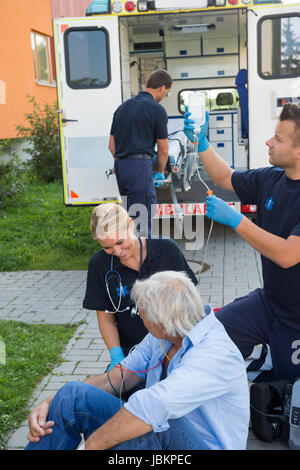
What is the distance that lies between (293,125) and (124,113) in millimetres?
3220

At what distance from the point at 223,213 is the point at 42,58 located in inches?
619

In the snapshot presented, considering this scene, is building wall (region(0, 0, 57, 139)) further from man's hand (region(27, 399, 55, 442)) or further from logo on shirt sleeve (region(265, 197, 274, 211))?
man's hand (region(27, 399, 55, 442))

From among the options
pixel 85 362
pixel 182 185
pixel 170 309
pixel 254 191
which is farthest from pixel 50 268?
pixel 170 309

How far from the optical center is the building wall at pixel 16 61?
46.3 ft

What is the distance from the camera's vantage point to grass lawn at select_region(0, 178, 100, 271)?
7.30 meters

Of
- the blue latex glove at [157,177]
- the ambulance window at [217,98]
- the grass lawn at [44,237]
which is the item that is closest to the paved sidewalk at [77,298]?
the grass lawn at [44,237]

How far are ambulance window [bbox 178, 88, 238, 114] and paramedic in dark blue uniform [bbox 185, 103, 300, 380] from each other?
685cm

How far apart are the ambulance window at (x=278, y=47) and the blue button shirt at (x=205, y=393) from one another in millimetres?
4737

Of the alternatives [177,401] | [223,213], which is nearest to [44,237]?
[223,213]

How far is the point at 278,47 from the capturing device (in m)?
6.34

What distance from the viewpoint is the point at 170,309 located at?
2256mm

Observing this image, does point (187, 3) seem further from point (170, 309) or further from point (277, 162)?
point (170, 309)

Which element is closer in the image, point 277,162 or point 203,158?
point 277,162

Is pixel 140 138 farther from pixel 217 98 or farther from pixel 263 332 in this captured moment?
pixel 217 98
